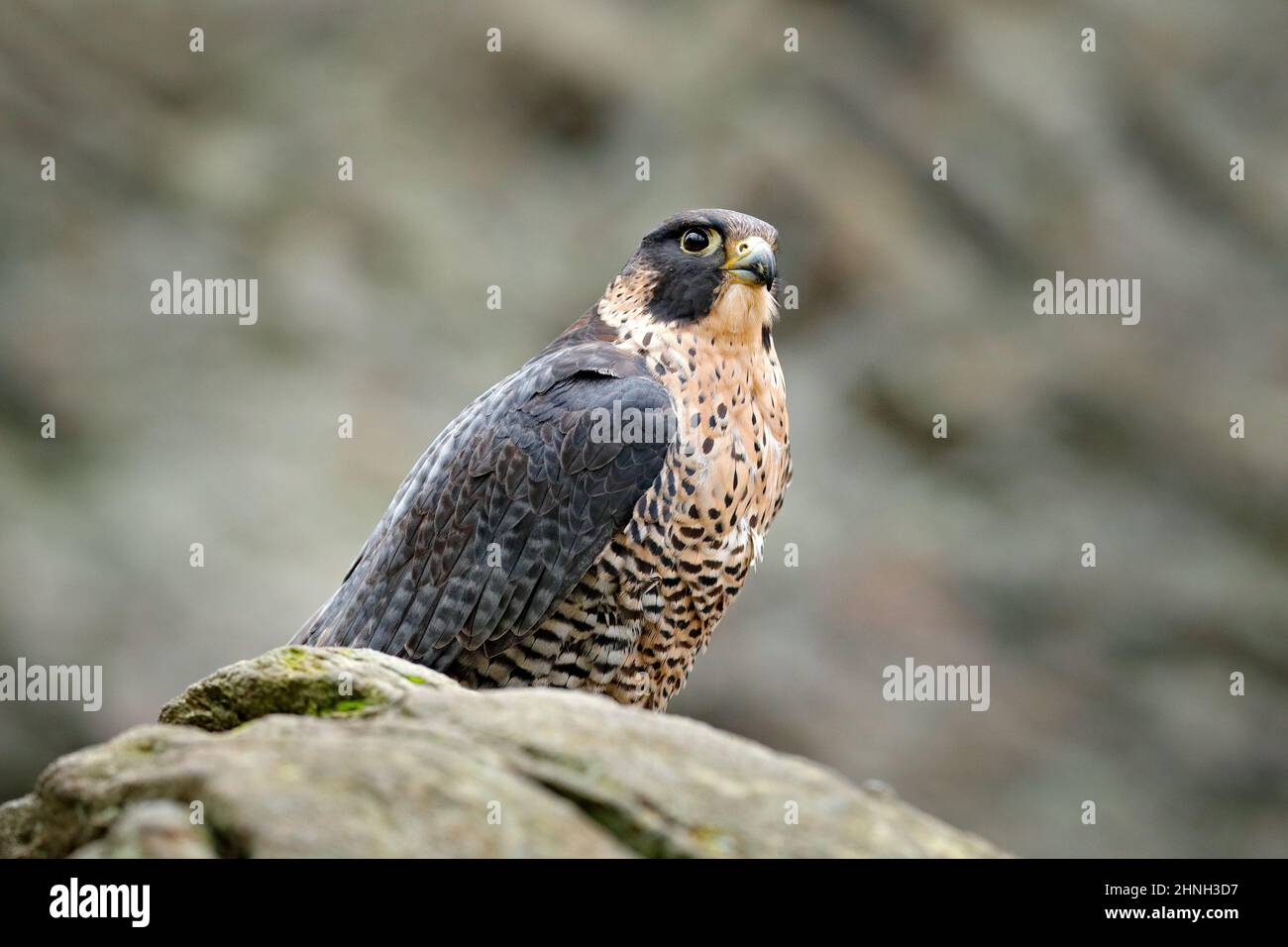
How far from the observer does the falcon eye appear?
4.56 metres

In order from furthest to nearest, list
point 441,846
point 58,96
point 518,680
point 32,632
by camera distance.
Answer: point 58,96 < point 32,632 < point 518,680 < point 441,846

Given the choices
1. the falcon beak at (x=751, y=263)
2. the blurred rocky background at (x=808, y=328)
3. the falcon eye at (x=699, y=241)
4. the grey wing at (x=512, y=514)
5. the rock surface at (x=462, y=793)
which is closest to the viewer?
the rock surface at (x=462, y=793)

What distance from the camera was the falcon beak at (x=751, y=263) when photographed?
4441 mm

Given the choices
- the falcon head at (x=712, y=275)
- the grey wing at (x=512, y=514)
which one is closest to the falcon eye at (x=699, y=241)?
the falcon head at (x=712, y=275)

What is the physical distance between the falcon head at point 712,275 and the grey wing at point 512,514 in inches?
11.9

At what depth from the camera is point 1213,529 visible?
9406mm

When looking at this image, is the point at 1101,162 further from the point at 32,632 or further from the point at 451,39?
the point at 32,632

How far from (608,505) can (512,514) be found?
32 centimetres

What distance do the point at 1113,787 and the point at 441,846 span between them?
7.60m

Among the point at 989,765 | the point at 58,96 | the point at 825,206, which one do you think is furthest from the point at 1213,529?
the point at 58,96

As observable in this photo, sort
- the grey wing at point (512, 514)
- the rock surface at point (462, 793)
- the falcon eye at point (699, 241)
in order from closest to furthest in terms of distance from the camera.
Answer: the rock surface at point (462, 793), the grey wing at point (512, 514), the falcon eye at point (699, 241)

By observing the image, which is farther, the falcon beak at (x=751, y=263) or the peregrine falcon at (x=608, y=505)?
the falcon beak at (x=751, y=263)

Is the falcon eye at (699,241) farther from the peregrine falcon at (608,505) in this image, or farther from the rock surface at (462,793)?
the rock surface at (462,793)

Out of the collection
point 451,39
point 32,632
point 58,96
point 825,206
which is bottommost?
point 32,632
